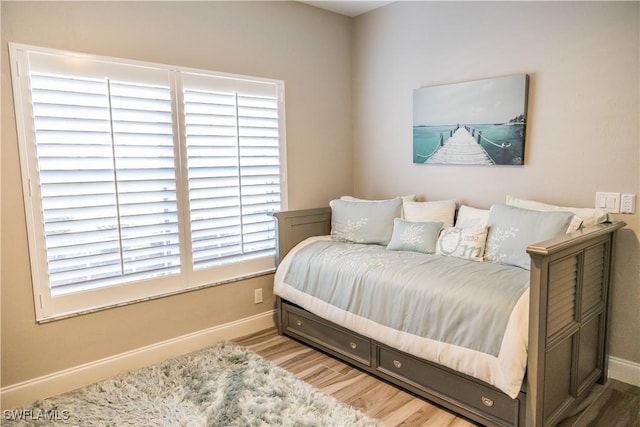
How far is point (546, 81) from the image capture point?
261cm

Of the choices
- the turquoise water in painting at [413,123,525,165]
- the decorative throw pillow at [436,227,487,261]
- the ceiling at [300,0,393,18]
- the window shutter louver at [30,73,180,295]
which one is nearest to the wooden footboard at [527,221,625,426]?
the decorative throw pillow at [436,227,487,261]

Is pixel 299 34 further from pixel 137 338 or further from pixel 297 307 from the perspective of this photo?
pixel 137 338

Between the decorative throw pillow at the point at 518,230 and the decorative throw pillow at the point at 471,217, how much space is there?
15 centimetres

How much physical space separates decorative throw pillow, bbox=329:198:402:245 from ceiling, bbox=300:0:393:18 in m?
1.60

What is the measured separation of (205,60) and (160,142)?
668mm

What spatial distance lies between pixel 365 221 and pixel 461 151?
2.80ft

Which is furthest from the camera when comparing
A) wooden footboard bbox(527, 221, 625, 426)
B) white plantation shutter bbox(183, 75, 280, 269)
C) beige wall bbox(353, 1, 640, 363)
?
white plantation shutter bbox(183, 75, 280, 269)

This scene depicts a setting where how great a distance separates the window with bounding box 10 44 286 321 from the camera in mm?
2283

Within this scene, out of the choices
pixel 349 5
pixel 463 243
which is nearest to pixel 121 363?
pixel 463 243

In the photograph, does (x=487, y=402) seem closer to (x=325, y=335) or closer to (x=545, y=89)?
(x=325, y=335)

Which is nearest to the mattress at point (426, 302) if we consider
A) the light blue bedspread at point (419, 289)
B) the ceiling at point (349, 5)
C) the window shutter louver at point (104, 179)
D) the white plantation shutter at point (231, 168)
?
the light blue bedspread at point (419, 289)

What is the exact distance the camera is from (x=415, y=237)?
2.81m

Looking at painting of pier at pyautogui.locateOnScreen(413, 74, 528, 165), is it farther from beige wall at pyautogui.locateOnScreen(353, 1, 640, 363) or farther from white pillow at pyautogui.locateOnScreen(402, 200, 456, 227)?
white pillow at pyautogui.locateOnScreen(402, 200, 456, 227)

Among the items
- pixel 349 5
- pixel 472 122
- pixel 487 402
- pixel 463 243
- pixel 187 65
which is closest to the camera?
pixel 487 402
